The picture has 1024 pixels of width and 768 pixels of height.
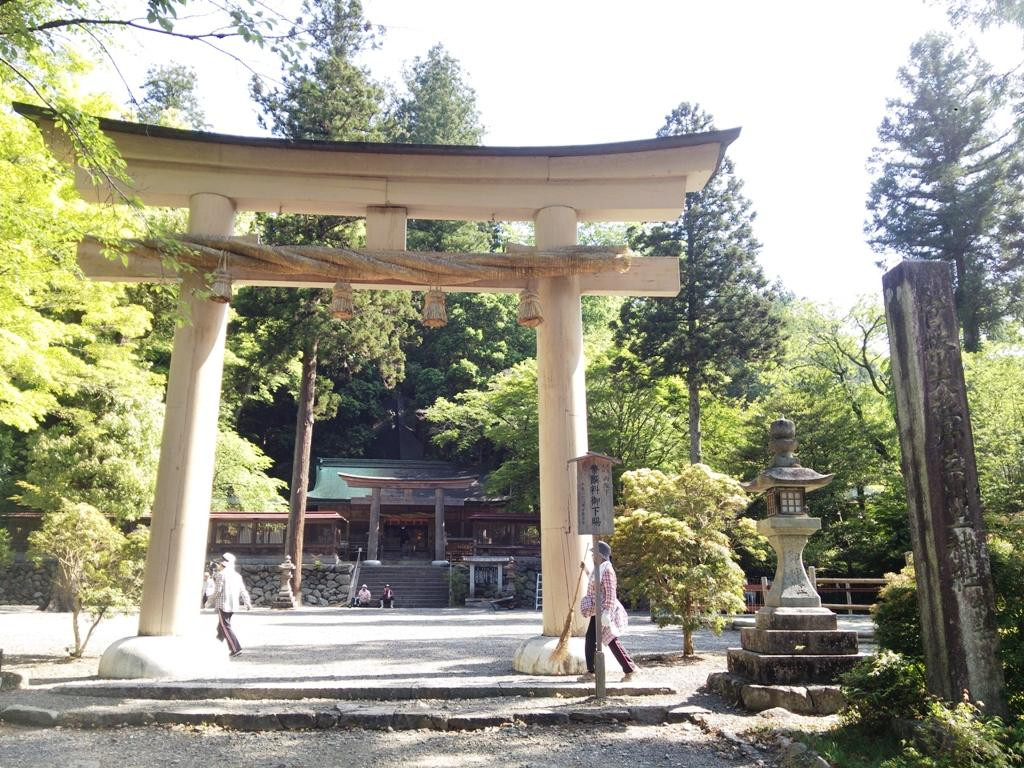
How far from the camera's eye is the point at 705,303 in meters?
23.3

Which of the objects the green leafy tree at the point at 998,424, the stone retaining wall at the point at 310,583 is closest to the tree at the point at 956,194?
the green leafy tree at the point at 998,424

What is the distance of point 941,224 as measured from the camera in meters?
22.7

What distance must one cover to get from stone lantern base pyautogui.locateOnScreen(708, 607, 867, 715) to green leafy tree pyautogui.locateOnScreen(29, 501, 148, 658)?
6779 mm

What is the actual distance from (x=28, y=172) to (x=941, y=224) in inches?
962

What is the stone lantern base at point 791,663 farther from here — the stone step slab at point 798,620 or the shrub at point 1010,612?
the shrub at point 1010,612

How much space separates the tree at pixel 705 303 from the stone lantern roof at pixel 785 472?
48.3ft

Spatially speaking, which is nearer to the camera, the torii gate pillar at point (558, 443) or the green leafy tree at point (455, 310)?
the torii gate pillar at point (558, 443)

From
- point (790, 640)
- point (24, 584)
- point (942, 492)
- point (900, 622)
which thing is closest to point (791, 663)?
point (790, 640)

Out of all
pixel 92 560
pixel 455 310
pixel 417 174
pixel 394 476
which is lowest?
pixel 92 560

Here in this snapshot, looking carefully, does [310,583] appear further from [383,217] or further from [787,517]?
[787,517]

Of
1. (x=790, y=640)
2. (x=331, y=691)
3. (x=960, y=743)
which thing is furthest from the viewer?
(x=790, y=640)

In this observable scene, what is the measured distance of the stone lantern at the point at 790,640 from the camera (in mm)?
5848

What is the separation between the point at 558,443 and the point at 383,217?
3212 millimetres

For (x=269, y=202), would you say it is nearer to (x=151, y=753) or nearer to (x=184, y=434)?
(x=184, y=434)
